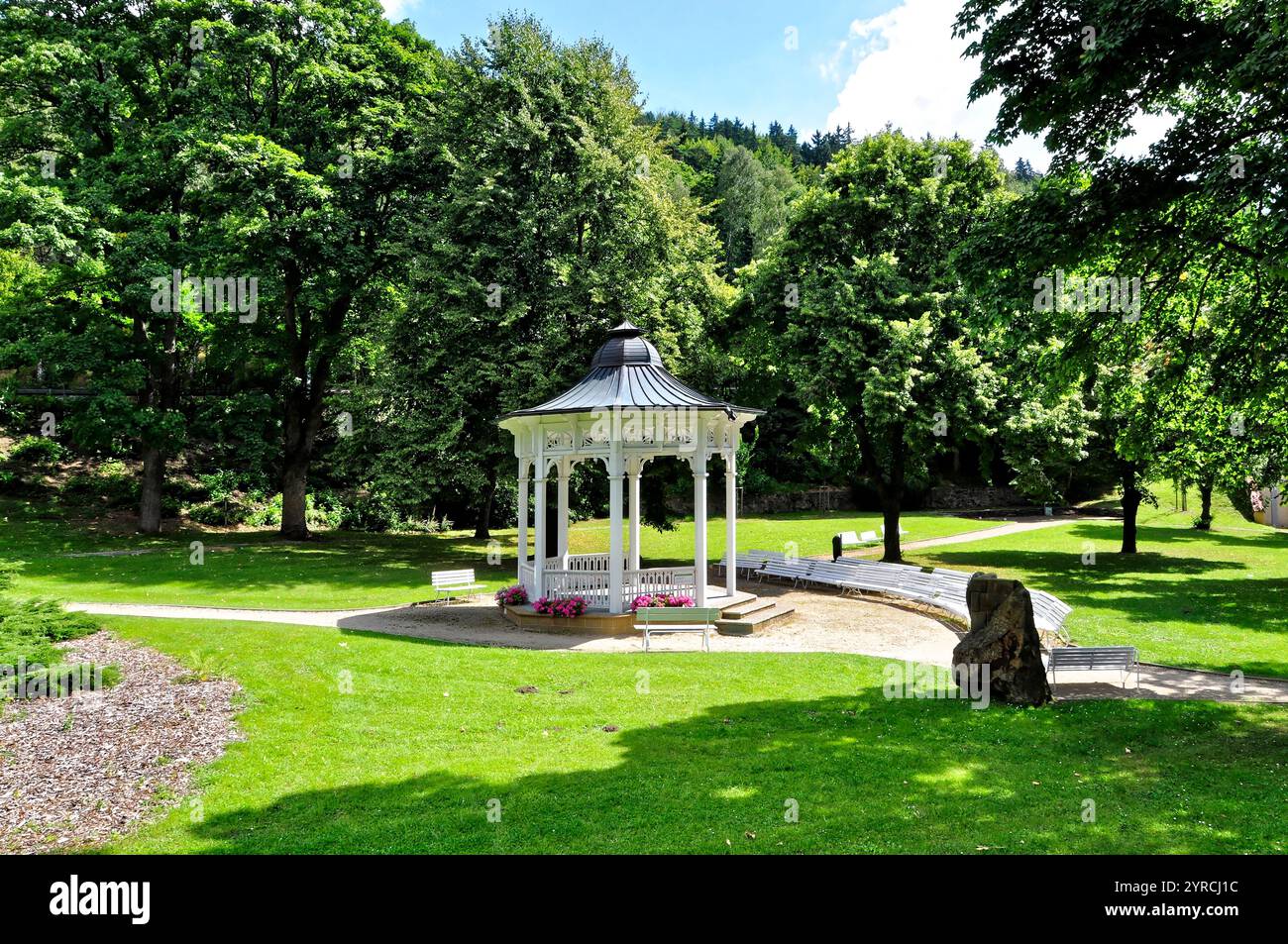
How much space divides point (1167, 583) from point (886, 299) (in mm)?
11986

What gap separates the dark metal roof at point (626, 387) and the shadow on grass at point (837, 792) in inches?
320

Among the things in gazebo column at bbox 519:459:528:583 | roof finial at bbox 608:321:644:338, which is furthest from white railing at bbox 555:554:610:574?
roof finial at bbox 608:321:644:338

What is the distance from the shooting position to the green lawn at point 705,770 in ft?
21.6

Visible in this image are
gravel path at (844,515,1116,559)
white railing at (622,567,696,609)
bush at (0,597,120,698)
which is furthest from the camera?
gravel path at (844,515,1116,559)

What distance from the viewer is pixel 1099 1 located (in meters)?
9.72

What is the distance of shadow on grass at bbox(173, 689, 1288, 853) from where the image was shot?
6.48 m

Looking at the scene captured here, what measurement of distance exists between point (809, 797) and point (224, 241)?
27616 millimetres

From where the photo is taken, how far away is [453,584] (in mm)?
20109

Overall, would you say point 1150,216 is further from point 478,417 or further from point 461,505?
point 461,505

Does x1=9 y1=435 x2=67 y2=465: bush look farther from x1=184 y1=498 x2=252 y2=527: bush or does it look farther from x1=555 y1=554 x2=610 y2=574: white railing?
x1=555 y1=554 x2=610 y2=574: white railing

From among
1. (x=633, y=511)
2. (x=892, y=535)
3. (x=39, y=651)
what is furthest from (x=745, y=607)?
(x=39, y=651)

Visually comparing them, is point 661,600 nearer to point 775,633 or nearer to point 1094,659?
point 775,633

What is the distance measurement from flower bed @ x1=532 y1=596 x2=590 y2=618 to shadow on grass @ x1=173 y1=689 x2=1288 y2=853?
22.7 ft
